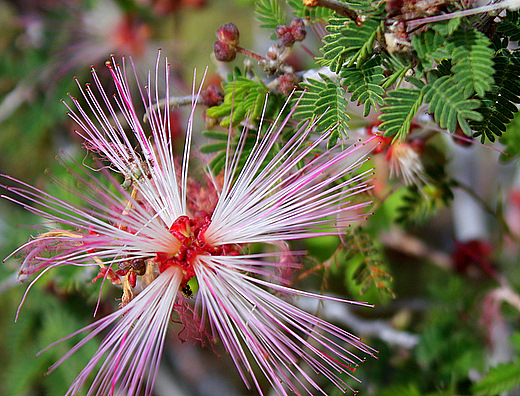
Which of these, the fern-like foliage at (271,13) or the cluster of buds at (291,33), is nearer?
the cluster of buds at (291,33)

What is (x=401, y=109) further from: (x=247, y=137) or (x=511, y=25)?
(x=247, y=137)

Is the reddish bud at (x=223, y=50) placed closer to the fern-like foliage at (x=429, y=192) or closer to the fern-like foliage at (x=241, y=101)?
the fern-like foliage at (x=241, y=101)

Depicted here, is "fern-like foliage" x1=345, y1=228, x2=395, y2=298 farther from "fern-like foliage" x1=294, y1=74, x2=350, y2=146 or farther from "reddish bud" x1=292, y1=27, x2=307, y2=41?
"reddish bud" x1=292, y1=27, x2=307, y2=41

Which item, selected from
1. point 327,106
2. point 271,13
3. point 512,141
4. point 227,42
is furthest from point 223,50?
point 512,141

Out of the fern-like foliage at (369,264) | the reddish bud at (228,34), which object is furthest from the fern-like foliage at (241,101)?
the fern-like foliage at (369,264)

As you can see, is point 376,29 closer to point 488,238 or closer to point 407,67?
point 407,67

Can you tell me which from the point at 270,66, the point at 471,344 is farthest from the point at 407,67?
the point at 471,344
